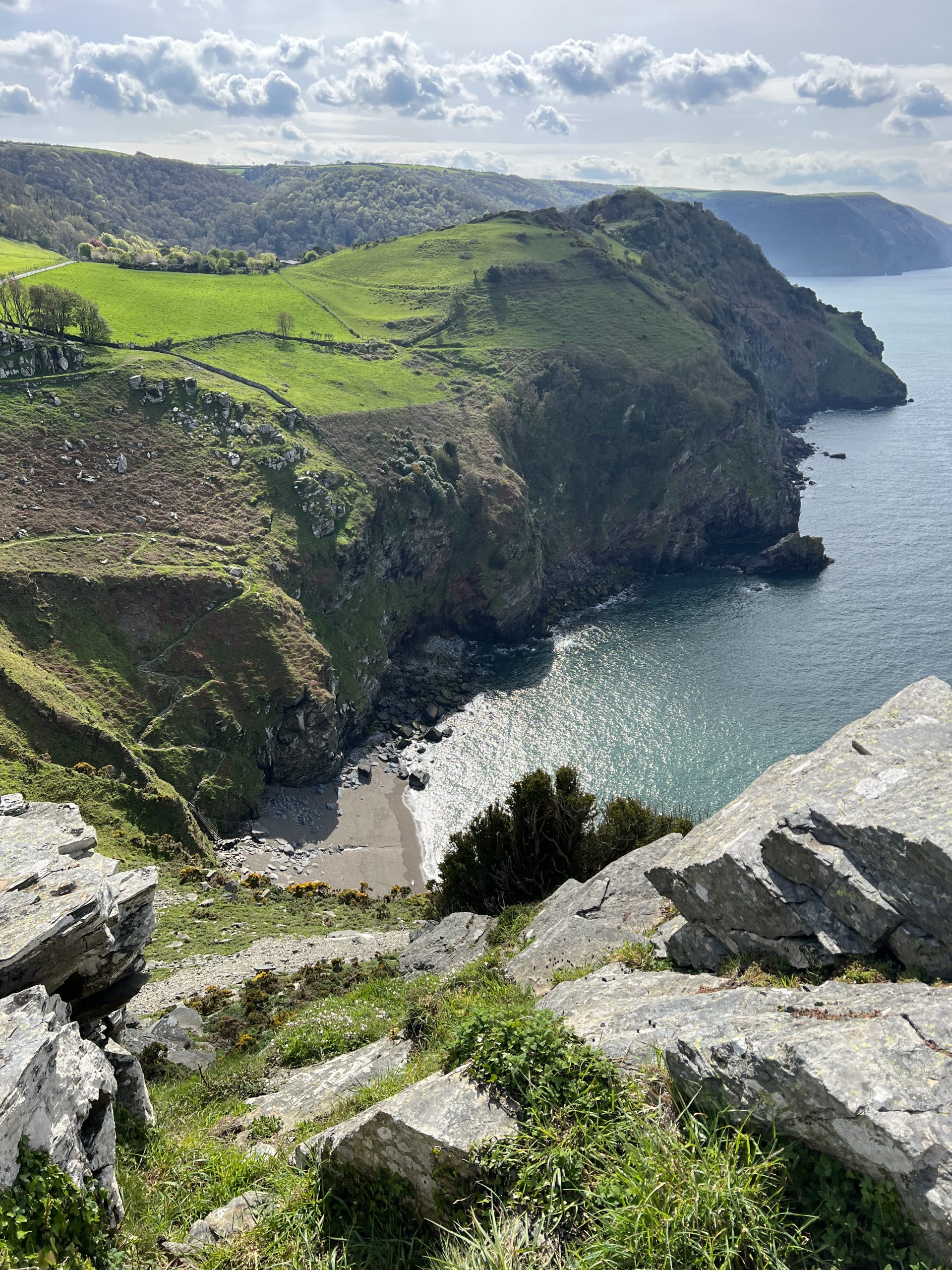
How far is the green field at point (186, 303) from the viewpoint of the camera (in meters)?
112

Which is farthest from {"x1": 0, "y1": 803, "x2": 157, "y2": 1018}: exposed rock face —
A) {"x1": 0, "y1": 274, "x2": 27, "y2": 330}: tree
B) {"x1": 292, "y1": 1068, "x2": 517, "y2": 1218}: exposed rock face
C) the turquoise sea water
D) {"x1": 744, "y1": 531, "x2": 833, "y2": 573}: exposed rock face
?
{"x1": 744, "y1": 531, "x2": 833, "y2": 573}: exposed rock face

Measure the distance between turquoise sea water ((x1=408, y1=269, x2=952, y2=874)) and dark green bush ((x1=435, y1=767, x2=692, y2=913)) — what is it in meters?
30.5

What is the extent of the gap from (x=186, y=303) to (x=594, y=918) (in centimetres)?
13037

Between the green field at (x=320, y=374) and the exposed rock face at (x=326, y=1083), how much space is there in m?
94.6

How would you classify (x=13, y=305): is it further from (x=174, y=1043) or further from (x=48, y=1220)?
(x=48, y=1220)

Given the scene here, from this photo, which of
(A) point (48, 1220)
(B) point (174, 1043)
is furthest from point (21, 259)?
(A) point (48, 1220)

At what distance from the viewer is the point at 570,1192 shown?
9.38 meters

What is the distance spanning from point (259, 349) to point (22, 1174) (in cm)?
11946

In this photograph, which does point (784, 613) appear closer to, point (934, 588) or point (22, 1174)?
point (934, 588)

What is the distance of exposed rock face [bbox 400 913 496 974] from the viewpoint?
25.6 meters

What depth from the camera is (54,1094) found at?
11.9 metres

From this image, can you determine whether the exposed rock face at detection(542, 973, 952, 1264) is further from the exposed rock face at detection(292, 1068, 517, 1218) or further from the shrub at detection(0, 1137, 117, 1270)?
the shrub at detection(0, 1137, 117, 1270)

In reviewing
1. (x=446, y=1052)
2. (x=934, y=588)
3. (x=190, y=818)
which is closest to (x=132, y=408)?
(x=190, y=818)

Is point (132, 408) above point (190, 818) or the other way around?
above
